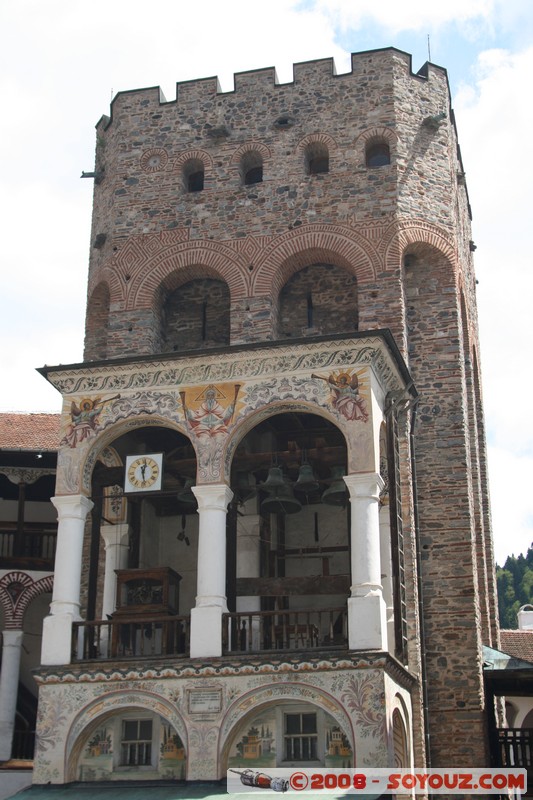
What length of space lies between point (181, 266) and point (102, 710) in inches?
373

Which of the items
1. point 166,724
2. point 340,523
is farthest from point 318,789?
point 340,523

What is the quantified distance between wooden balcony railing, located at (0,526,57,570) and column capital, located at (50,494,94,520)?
15.9 feet

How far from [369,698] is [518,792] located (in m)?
4.09

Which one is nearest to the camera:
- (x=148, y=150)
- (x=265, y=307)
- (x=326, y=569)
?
(x=326, y=569)

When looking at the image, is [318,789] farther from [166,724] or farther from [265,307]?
[265,307]

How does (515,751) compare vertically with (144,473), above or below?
below

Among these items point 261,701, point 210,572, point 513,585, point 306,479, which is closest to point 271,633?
point 261,701

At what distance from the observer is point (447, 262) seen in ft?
76.5

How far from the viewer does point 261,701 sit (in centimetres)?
1717

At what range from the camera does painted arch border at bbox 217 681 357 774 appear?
1694cm

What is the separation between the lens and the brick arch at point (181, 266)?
23.4 meters

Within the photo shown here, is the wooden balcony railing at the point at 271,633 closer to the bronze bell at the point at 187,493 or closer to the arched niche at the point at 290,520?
the arched niche at the point at 290,520

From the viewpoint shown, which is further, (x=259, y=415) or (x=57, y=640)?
(x=259, y=415)

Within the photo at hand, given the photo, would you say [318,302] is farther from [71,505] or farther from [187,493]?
[71,505]
